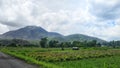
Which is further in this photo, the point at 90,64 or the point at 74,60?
the point at 74,60

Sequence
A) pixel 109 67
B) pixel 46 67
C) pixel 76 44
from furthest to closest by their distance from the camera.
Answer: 1. pixel 76 44
2. pixel 109 67
3. pixel 46 67

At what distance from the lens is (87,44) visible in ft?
646

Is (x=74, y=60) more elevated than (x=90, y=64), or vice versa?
(x=74, y=60)

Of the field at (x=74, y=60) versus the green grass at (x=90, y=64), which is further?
the field at (x=74, y=60)

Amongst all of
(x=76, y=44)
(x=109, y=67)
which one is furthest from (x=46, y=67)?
(x=76, y=44)

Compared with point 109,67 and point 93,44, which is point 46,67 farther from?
point 93,44

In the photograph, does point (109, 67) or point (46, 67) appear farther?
point (109, 67)

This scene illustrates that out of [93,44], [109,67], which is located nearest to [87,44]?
[93,44]

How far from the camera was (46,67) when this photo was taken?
25.5 m

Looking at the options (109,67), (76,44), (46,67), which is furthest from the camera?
(76,44)

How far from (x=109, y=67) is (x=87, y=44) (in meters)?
170

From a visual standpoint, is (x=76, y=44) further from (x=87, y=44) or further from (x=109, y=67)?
(x=109, y=67)

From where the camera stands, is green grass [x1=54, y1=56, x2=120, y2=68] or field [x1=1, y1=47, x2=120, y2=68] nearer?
green grass [x1=54, y1=56, x2=120, y2=68]

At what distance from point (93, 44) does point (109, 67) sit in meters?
173
